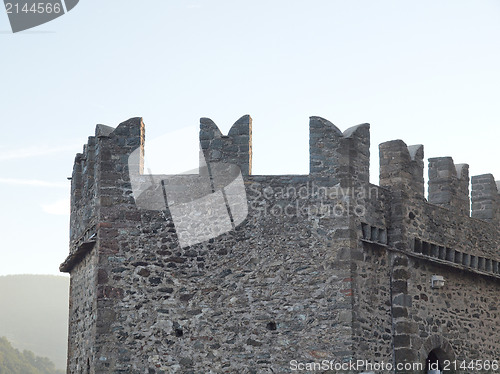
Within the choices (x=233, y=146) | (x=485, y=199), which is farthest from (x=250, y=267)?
(x=485, y=199)

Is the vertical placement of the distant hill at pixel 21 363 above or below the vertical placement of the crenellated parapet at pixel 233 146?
below

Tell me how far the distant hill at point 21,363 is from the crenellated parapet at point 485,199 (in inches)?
1816

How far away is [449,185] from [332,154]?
12.4 ft

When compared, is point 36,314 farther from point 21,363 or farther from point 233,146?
point 233,146

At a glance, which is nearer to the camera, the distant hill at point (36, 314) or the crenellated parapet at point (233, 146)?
the crenellated parapet at point (233, 146)

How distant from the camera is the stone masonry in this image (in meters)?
14.6

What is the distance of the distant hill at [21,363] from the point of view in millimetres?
60128

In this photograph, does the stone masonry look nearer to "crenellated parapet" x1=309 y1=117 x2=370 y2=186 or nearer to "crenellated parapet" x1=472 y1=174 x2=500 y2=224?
"crenellated parapet" x1=309 y1=117 x2=370 y2=186

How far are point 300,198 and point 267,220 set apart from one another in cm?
68

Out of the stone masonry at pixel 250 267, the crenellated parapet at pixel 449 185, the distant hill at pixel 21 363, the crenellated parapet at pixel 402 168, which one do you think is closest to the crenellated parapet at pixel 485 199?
the crenellated parapet at pixel 449 185

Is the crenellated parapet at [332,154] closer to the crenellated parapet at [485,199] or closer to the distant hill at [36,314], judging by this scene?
the crenellated parapet at [485,199]

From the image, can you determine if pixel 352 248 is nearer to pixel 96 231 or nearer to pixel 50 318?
pixel 96 231

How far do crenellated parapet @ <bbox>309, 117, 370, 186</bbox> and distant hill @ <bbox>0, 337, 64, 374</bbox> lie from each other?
48262 mm

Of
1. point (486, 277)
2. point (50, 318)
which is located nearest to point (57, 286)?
point (50, 318)
